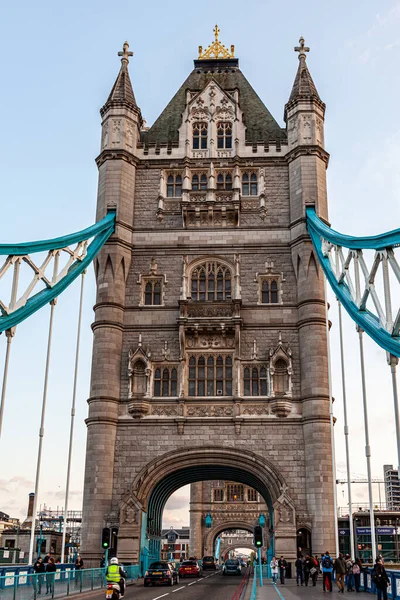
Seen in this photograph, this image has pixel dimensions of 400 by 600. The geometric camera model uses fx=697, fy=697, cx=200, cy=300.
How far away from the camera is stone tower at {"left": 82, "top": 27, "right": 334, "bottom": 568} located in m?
32.9

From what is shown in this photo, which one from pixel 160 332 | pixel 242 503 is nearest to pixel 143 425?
pixel 160 332

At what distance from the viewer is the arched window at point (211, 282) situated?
121 ft

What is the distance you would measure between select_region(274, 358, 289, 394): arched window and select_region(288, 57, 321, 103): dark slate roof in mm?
15639

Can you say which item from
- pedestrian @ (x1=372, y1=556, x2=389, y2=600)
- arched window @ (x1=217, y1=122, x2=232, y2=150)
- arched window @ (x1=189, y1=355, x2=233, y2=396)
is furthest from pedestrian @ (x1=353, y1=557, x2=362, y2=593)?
arched window @ (x1=217, y1=122, x2=232, y2=150)

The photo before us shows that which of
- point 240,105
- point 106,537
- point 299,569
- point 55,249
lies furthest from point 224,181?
point 299,569

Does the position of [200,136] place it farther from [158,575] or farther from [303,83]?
[158,575]

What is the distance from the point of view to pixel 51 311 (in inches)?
1256

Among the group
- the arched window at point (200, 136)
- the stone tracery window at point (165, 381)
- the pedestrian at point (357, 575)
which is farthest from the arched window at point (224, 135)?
the pedestrian at point (357, 575)

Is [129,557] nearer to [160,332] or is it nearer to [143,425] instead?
[143,425]

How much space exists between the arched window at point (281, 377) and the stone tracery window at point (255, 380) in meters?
0.54

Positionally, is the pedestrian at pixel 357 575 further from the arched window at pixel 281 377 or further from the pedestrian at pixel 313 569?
the arched window at pixel 281 377

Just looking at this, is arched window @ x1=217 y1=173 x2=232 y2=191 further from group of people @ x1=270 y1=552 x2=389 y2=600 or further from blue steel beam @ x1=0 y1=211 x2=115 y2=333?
group of people @ x1=270 y1=552 x2=389 y2=600

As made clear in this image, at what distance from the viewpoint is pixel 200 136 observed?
41375 millimetres

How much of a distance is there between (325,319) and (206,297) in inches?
251
